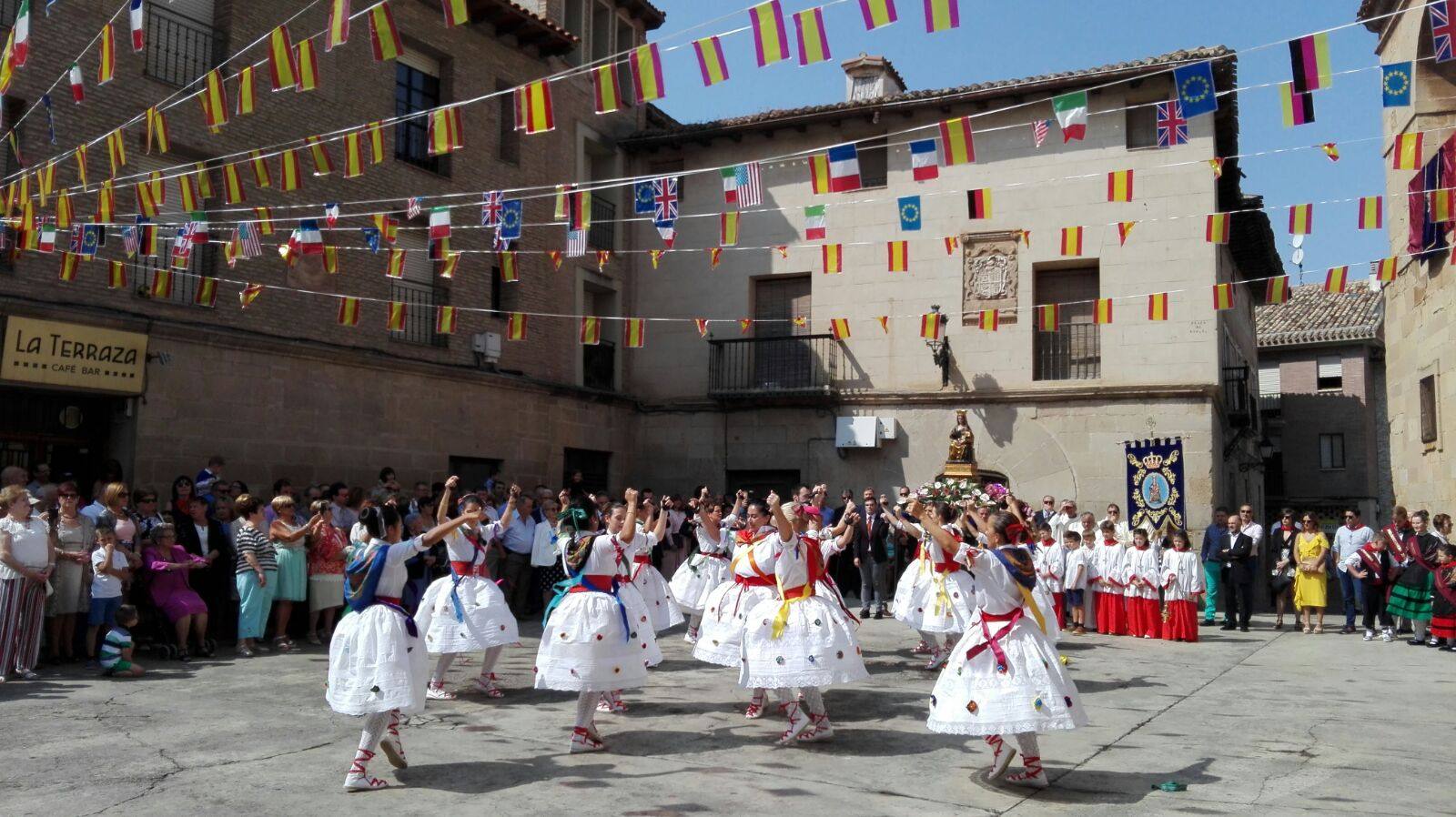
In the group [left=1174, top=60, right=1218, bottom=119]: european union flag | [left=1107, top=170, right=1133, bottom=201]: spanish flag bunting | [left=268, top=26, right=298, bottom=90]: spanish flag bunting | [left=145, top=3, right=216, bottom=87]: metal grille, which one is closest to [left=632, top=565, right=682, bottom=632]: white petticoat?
[left=268, top=26, right=298, bottom=90]: spanish flag bunting

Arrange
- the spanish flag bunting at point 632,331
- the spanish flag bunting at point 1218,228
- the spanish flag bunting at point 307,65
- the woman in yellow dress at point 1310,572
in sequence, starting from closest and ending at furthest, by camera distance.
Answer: the spanish flag bunting at point 307,65 < the spanish flag bunting at point 1218,228 < the woman in yellow dress at point 1310,572 < the spanish flag bunting at point 632,331

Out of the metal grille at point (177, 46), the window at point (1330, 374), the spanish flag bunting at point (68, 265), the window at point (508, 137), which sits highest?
the window at point (508, 137)

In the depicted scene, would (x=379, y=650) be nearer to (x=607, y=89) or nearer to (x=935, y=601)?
(x=607, y=89)

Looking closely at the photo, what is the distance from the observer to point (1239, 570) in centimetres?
1648

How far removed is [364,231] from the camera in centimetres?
1748

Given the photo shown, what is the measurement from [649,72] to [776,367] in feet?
45.7

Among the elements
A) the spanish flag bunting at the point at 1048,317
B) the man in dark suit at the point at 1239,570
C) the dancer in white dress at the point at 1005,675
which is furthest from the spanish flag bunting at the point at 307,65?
the man in dark suit at the point at 1239,570

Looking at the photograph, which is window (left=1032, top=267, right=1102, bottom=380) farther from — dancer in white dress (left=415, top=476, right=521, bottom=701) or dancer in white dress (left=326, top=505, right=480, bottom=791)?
dancer in white dress (left=326, top=505, right=480, bottom=791)

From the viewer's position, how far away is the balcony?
2272cm

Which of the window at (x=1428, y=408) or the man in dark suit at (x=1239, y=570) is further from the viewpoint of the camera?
the window at (x=1428, y=408)

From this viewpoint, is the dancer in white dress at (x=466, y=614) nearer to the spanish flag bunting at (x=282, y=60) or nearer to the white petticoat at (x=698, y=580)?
the white petticoat at (x=698, y=580)

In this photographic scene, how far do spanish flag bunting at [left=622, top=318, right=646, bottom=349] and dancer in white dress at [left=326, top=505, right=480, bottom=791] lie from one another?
14.3 meters

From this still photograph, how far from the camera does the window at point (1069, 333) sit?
20.9 m

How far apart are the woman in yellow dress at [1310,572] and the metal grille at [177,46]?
58.1 ft
